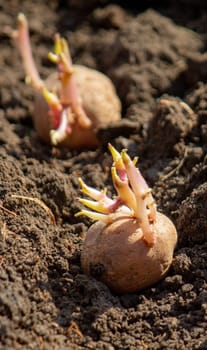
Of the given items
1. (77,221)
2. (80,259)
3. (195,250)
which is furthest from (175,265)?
(77,221)

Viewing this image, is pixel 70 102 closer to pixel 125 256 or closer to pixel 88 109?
pixel 88 109

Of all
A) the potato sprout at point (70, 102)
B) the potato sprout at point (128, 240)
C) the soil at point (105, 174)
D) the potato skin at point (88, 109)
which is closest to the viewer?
the soil at point (105, 174)

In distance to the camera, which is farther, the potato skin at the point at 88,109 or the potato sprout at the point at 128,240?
the potato skin at the point at 88,109

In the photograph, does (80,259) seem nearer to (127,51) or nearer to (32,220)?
(32,220)

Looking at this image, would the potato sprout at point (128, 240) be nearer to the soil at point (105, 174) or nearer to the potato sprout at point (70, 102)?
the soil at point (105, 174)

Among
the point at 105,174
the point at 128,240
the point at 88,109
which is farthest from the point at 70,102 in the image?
the point at 128,240

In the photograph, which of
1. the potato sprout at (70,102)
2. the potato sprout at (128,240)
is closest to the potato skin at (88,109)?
the potato sprout at (70,102)
